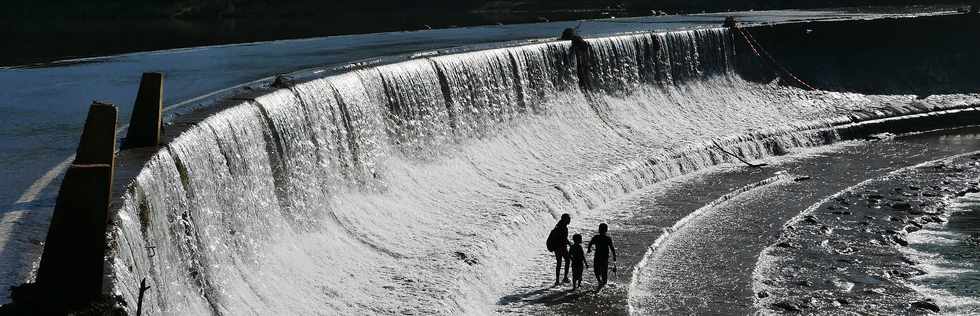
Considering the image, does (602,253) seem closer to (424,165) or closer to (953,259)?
(424,165)

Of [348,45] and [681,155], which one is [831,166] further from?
[348,45]

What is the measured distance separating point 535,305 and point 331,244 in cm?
324

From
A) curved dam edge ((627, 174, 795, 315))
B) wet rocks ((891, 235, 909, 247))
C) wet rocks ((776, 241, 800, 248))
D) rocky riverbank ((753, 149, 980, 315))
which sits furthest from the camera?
wet rocks ((891, 235, 909, 247))

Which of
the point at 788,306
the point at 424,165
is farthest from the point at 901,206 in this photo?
the point at 424,165

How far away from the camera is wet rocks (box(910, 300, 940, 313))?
19594mm

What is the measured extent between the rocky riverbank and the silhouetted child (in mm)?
2681

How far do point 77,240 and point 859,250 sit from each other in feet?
53.1

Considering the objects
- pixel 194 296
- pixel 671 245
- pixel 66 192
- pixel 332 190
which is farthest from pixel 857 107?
pixel 66 192

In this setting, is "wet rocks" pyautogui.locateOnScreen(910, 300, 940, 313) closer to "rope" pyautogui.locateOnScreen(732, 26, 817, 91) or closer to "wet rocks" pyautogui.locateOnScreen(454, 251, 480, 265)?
"wet rocks" pyautogui.locateOnScreen(454, 251, 480, 265)

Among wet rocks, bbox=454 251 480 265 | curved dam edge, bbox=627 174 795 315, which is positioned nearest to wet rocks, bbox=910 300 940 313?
curved dam edge, bbox=627 174 795 315

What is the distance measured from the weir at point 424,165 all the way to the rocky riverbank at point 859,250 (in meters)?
4.10

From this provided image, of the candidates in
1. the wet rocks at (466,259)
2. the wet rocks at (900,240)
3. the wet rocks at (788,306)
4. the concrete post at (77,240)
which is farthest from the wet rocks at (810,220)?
the concrete post at (77,240)

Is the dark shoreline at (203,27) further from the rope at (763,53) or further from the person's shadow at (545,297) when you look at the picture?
the person's shadow at (545,297)

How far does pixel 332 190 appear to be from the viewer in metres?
21.8
